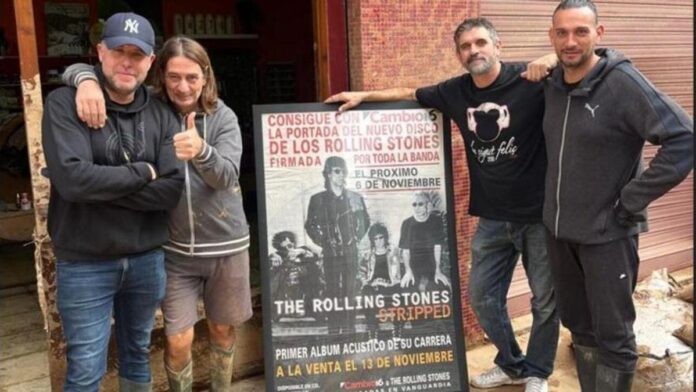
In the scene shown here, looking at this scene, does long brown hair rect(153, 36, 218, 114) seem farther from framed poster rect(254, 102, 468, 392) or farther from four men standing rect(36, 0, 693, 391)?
framed poster rect(254, 102, 468, 392)

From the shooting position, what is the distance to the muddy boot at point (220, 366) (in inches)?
125

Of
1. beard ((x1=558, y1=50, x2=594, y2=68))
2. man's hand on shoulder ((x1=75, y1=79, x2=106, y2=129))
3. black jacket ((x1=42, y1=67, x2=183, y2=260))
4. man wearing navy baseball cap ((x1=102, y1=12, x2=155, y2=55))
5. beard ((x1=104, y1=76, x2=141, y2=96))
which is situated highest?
man wearing navy baseball cap ((x1=102, y1=12, x2=155, y2=55))

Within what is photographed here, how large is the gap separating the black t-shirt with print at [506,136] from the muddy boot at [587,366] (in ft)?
2.15

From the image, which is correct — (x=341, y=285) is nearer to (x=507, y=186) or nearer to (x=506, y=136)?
(x=507, y=186)

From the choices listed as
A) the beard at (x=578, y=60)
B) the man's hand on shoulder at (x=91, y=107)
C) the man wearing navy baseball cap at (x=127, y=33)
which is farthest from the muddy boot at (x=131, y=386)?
the beard at (x=578, y=60)

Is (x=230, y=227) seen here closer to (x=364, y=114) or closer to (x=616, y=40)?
(x=364, y=114)

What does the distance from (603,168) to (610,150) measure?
0.08 meters

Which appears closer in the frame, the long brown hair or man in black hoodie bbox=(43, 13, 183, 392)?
man in black hoodie bbox=(43, 13, 183, 392)

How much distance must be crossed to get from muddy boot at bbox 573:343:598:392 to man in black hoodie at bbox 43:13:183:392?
Answer: 201 cm

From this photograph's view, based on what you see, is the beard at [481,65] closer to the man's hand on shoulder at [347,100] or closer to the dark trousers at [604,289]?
the man's hand on shoulder at [347,100]

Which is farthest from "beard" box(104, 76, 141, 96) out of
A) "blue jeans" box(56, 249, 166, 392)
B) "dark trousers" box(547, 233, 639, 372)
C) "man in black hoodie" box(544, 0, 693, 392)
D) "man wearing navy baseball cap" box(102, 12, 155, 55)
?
"dark trousers" box(547, 233, 639, 372)

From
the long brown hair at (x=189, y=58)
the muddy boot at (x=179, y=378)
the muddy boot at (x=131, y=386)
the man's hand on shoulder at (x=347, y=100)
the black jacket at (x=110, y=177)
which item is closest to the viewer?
the black jacket at (x=110, y=177)

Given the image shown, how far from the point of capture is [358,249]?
3.33 metres

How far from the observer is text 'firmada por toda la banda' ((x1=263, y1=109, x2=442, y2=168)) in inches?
127
